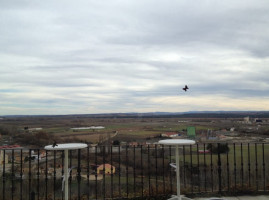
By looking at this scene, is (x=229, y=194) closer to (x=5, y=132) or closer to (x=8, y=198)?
(x=8, y=198)

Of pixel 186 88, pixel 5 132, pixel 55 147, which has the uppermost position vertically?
pixel 186 88

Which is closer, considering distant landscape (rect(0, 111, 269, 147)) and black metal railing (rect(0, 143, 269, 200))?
black metal railing (rect(0, 143, 269, 200))

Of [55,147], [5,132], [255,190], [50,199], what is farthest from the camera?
[5,132]

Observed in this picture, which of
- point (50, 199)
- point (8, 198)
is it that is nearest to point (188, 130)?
point (50, 199)

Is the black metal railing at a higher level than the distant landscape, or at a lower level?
higher

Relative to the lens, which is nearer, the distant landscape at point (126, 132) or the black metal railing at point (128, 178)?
the black metal railing at point (128, 178)

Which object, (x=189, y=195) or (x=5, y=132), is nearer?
(x=189, y=195)

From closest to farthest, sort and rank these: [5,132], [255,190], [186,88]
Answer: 1. [186,88]
2. [255,190]
3. [5,132]

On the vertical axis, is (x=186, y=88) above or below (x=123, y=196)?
above

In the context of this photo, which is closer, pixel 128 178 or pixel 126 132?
pixel 128 178

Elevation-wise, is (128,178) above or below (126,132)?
above

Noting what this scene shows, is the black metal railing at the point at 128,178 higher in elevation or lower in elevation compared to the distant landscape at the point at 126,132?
higher
